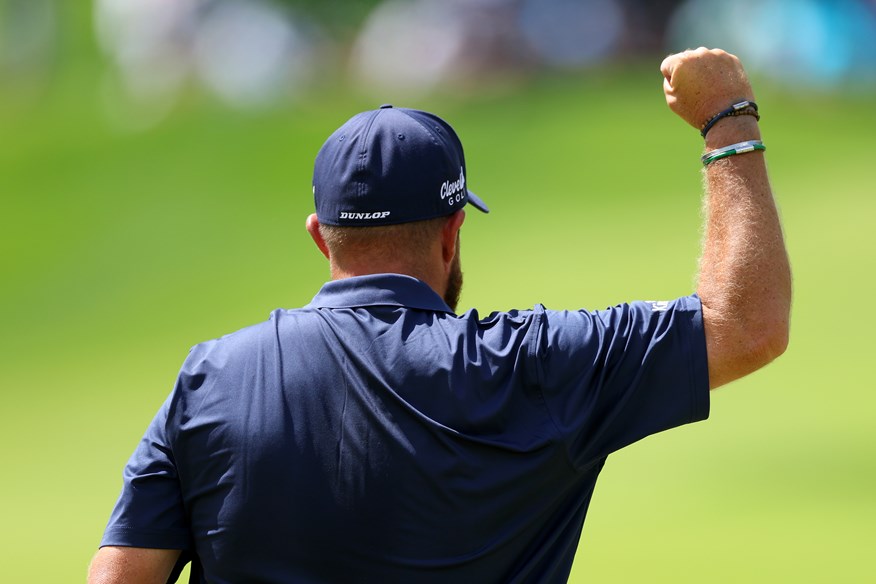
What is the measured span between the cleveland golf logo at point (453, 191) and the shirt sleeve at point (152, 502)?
56cm

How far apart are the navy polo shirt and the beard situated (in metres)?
0.17

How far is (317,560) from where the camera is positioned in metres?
1.89

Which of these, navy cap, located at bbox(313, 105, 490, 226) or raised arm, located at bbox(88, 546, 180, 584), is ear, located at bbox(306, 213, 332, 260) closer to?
navy cap, located at bbox(313, 105, 490, 226)

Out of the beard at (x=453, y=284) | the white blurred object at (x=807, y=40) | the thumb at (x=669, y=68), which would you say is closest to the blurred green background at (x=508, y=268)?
the white blurred object at (x=807, y=40)

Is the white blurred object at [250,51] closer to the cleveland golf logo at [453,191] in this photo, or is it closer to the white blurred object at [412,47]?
the white blurred object at [412,47]

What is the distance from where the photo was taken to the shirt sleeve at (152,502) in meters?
1.94

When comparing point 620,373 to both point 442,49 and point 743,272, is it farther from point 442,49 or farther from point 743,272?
point 442,49

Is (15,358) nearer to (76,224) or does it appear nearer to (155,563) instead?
(76,224)

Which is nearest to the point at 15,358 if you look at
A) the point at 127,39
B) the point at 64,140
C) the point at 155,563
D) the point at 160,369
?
the point at 160,369

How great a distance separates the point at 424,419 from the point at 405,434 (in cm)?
4

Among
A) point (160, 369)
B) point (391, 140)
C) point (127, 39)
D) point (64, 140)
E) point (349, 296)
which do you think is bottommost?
point (160, 369)

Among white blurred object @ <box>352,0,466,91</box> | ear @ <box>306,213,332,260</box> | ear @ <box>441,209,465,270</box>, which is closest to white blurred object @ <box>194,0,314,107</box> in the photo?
white blurred object @ <box>352,0,466,91</box>

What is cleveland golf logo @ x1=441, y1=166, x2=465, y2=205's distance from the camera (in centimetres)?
205

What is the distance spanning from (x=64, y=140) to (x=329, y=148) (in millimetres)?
12519
